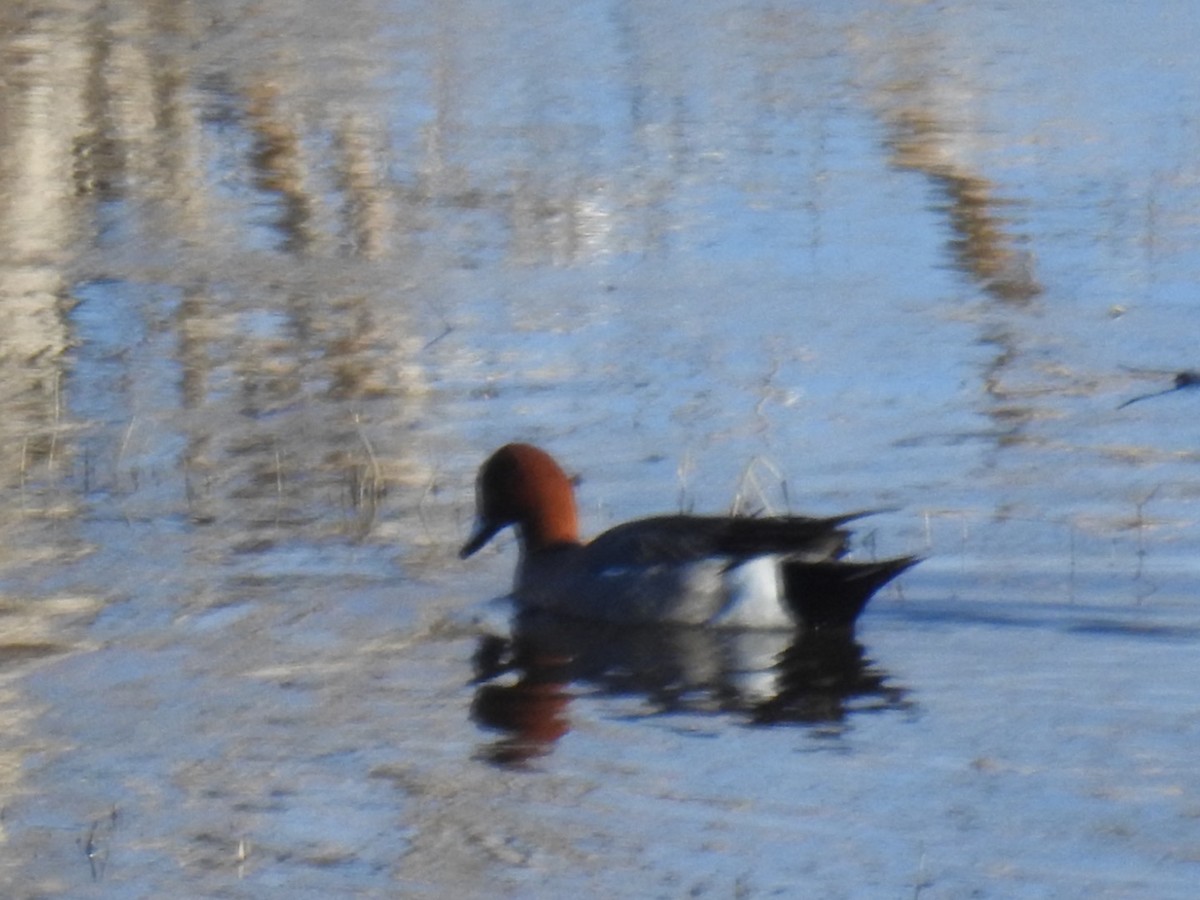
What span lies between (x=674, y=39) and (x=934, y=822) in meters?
13.2

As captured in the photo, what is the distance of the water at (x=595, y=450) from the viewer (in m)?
5.55

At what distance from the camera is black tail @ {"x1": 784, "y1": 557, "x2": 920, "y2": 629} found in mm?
7027

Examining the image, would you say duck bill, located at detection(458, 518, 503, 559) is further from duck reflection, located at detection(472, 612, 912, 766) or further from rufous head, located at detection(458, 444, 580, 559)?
duck reflection, located at detection(472, 612, 912, 766)

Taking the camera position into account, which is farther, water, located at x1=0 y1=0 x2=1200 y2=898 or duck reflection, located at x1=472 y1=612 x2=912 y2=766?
duck reflection, located at x1=472 y1=612 x2=912 y2=766

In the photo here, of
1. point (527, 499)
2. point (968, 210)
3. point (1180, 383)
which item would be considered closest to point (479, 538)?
point (527, 499)

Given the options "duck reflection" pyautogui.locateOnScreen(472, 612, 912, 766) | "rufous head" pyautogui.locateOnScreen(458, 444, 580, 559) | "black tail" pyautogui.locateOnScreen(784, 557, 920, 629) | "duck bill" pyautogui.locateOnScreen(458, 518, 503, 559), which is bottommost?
"duck reflection" pyautogui.locateOnScreen(472, 612, 912, 766)

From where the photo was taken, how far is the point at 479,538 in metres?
7.80

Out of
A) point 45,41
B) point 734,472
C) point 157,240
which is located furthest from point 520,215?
point 45,41

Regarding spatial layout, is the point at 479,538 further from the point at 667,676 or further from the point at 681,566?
the point at 667,676

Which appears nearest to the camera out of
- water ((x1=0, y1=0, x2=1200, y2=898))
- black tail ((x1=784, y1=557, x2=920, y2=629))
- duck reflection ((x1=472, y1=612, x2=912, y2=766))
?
water ((x1=0, y1=0, x2=1200, y2=898))

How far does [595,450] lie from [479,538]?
1.19 meters

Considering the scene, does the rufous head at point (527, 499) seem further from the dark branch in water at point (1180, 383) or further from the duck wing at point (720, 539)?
the dark branch in water at point (1180, 383)

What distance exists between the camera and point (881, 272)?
38.0 ft

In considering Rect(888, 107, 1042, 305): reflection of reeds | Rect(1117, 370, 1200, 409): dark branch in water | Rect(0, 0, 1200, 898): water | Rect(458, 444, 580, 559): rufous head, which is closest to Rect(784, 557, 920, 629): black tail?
Rect(0, 0, 1200, 898): water
